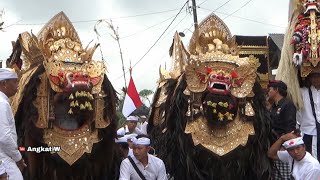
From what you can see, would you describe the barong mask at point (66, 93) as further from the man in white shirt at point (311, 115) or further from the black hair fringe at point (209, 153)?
the man in white shirt at point (311, 115)

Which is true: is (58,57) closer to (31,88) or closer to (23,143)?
(31,88)

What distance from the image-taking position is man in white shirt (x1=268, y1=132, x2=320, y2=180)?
5.05 m

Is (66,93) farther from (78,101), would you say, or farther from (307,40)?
(307,40)

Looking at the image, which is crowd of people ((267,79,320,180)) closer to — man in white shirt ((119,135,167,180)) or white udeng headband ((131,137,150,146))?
man in white shirt ((119,135,167,180))

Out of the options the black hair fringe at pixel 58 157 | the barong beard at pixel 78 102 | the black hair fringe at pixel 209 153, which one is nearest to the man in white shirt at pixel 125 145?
the black hair fringe at pixel 58 157

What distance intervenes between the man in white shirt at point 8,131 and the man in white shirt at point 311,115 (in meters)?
3.09

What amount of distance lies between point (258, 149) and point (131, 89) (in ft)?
11.4

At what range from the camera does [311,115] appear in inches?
234

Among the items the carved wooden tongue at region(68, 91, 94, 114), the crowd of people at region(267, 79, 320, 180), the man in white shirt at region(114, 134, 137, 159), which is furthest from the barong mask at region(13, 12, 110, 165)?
the crowd of people at region(267, 79, 320, 180)

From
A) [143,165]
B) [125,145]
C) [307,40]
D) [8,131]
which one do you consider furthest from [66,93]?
[307,40]

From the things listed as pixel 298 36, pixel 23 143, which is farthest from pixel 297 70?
pixel 23 143

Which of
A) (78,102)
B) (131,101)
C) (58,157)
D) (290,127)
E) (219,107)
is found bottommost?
(58,157)

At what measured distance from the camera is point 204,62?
19.0 ft

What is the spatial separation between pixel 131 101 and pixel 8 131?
14.2 ft
